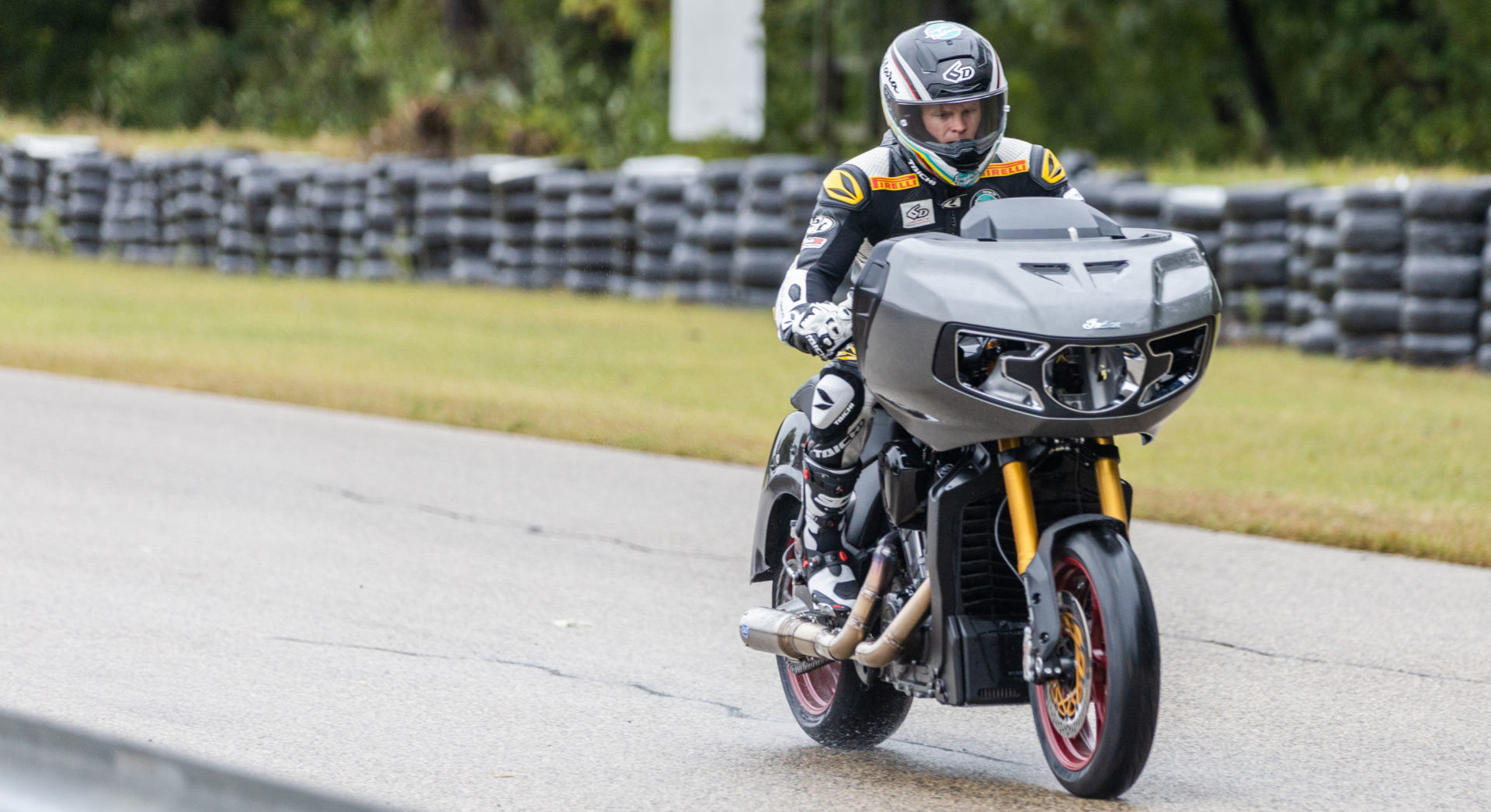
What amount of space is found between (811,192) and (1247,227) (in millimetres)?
4306

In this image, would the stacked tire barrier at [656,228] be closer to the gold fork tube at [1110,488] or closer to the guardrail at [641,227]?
A: the guardrail at [641,227]

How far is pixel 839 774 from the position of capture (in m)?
4.72

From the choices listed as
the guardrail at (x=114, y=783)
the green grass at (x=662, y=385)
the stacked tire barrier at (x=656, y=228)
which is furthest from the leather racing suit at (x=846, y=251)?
the stacked tire barrier at (x=656, y=228)

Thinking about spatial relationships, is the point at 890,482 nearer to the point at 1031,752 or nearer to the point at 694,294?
the point at 1031,752

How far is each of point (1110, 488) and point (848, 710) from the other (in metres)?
1.09

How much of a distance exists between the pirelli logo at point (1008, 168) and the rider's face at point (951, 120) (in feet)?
0.65

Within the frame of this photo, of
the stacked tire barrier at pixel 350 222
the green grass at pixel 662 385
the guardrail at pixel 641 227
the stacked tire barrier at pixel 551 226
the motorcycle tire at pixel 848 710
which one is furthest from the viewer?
the stacked tire barrier at pixel 350 222

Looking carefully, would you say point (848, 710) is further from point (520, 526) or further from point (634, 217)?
point (634, 217)

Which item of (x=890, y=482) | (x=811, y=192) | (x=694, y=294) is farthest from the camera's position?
(x=694, y=294)

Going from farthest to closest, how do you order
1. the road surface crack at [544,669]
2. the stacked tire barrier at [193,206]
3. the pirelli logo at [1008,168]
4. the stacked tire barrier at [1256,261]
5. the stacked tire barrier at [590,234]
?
the stacked tire barrier at [193,206] < the stacked tire barrier at [590,234] < the stacked tire barrier at [1256,261] < the road surface crack at [544,669] < the pirelli logo at [1008,168]

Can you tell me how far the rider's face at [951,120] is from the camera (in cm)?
454

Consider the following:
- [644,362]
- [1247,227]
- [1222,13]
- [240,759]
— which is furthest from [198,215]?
[240,759]

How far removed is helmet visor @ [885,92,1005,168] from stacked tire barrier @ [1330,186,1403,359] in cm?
1028

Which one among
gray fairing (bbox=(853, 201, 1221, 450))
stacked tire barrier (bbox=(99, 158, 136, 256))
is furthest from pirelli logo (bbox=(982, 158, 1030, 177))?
stacked tire barrier (bbox=(99, 158, 136, 256))
